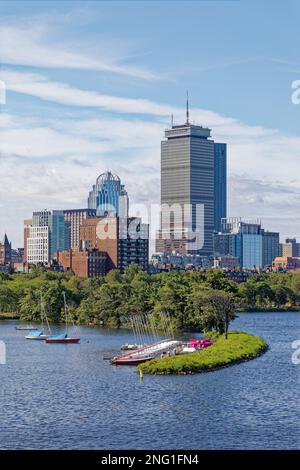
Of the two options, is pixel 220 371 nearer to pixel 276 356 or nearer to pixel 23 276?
pixel 276 356

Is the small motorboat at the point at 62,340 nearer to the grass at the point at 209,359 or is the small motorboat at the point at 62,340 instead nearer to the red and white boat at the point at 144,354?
the red and white boat at the point at 144,354

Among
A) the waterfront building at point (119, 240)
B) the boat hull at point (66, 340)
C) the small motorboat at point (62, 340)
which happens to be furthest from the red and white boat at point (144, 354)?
the waterfront building at point (119, 240)

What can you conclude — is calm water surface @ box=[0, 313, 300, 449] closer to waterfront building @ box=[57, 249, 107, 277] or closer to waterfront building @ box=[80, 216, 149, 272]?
waterfront building @ box=[57, 249, 107, 277]

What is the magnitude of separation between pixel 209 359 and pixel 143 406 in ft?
45.4

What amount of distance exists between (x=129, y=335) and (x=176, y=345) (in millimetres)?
17651

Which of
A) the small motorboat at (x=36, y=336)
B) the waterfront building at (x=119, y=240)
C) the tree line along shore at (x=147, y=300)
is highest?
the waterfront building at (x=119, y=240)

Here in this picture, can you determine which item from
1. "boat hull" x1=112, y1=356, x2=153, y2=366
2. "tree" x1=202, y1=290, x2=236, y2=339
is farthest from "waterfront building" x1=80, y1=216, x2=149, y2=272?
"boat hull" x1=112, y1=356, x2=153, y2=366

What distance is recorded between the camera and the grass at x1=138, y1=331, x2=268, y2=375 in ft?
163

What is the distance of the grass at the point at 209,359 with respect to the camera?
49.7 meters

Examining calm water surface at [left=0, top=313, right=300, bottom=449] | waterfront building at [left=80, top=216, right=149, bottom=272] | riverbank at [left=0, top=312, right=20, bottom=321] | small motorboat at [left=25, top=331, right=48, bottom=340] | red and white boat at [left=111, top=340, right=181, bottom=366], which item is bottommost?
riverbank at [left=0, top=312, right=20, bottom=321]

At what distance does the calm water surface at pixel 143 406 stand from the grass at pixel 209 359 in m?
1.01

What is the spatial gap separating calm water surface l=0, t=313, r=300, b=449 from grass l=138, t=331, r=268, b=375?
3.32 feet

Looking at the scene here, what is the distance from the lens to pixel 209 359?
2073 inches
